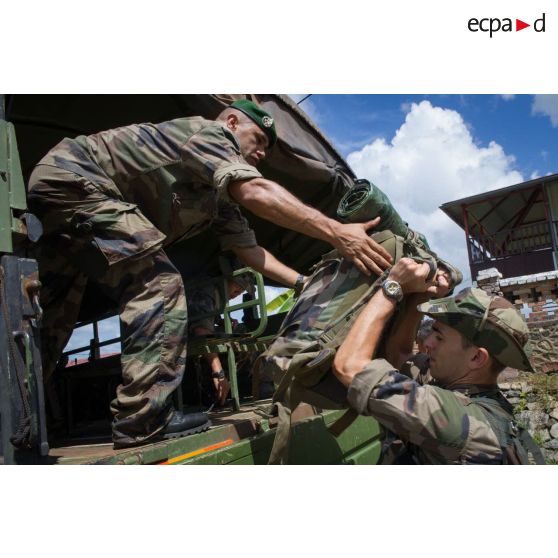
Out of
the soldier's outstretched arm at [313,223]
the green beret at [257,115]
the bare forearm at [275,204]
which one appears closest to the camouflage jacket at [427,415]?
the soldier's outstretched arm at [313,223]

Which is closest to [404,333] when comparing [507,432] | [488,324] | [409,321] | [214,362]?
[409,321]

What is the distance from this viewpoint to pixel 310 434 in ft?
7.32

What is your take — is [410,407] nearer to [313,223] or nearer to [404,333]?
[404,333]

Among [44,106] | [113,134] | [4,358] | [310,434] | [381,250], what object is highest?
[44,106]

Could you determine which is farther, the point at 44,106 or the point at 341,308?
the point at 44,106

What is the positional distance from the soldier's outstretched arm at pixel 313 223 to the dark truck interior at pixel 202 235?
844 mm

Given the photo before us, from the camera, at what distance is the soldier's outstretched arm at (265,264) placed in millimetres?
2789

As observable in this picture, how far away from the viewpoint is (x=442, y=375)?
5.82ft

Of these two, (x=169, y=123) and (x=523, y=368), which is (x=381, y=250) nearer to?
(x=523, y=368)

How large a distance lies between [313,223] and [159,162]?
748 mm

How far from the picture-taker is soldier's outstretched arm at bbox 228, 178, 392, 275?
186cm

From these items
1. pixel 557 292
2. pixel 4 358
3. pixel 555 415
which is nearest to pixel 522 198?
pixel 557 292

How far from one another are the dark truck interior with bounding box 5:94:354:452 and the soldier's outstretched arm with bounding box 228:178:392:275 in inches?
33.2

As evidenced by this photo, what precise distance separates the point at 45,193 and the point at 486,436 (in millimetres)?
1835
